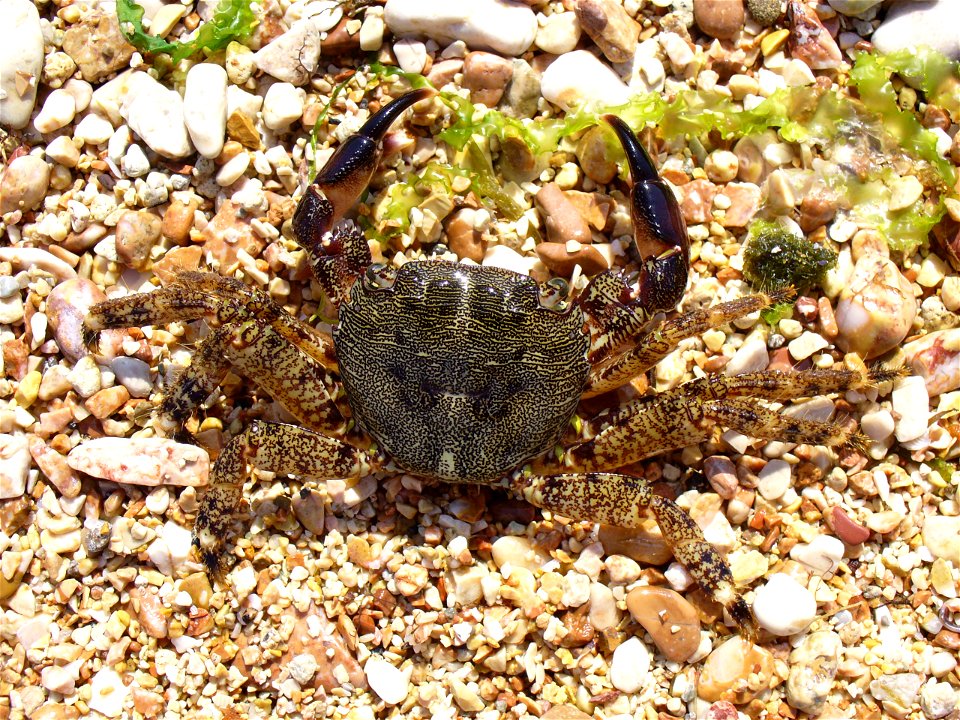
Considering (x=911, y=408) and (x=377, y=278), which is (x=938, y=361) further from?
(x=377, y=278)

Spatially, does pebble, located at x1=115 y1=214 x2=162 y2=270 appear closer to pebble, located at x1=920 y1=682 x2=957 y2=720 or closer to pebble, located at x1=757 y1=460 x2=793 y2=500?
pebble, located at x1=757 y1=460 x2=793 y2=500

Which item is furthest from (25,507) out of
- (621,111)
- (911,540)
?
(911,540)

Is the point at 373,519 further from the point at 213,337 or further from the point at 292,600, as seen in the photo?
the point at 213,337

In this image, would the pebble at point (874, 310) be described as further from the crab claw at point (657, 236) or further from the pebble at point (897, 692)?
the pebble at point (897, 692)

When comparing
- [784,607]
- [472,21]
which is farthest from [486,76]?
[784,607]

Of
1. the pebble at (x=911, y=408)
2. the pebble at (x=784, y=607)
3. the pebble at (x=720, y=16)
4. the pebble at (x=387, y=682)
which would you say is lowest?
the pebble at (x=387, y=682)

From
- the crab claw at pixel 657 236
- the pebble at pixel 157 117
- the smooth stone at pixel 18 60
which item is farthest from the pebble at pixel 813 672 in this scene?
the smooth stone at pixel 18 60

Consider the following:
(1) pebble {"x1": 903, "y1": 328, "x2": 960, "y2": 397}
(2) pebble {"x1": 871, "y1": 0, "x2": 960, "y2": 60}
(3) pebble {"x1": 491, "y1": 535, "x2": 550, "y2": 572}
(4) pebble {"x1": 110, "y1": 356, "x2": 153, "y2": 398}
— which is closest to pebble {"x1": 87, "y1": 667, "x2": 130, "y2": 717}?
(4) pebble {"x1": 110, "y1": 356, "x2": 153, "y2": 398}
